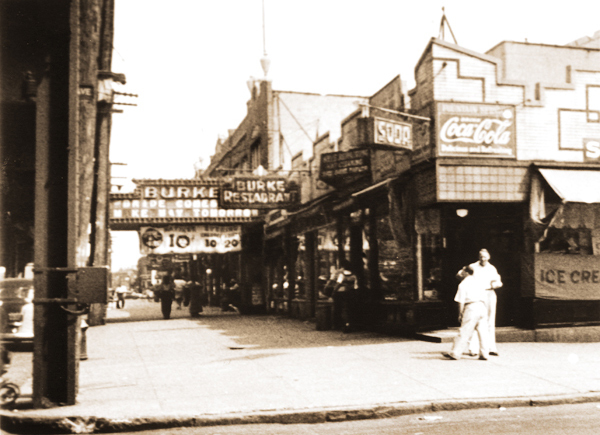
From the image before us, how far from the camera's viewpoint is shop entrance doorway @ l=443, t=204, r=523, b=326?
1441cm

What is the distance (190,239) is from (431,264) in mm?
12614

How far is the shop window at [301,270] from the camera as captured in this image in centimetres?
2178

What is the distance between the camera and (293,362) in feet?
36.4

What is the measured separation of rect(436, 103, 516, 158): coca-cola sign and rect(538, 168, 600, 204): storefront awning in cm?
93

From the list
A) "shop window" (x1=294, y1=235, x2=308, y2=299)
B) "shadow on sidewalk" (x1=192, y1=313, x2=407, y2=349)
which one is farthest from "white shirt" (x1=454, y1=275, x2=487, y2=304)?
→ "shop window" (x1=294, y1=235, x2=308, y2=299)

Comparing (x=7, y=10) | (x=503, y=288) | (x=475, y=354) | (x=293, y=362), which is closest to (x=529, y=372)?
(x=475, y=354)

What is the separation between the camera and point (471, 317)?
37.5 feet

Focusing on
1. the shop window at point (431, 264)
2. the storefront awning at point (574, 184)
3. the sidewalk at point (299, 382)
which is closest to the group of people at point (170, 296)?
the sidewalk at point (299, 382)

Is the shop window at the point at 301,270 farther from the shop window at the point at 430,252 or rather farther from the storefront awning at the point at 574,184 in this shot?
the storefront awning at the point at 574,184

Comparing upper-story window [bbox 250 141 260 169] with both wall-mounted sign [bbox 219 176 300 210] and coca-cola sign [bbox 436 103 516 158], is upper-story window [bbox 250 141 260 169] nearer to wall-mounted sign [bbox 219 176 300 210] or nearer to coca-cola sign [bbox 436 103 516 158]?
wall-mounted sign [bbox 219 176 300 210]

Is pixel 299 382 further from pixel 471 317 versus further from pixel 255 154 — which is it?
pixel 255 154

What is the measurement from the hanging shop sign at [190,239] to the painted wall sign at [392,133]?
13.4 meters

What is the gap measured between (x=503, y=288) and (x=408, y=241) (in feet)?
7.48

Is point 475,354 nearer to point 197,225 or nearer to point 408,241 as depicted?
point 408,241
